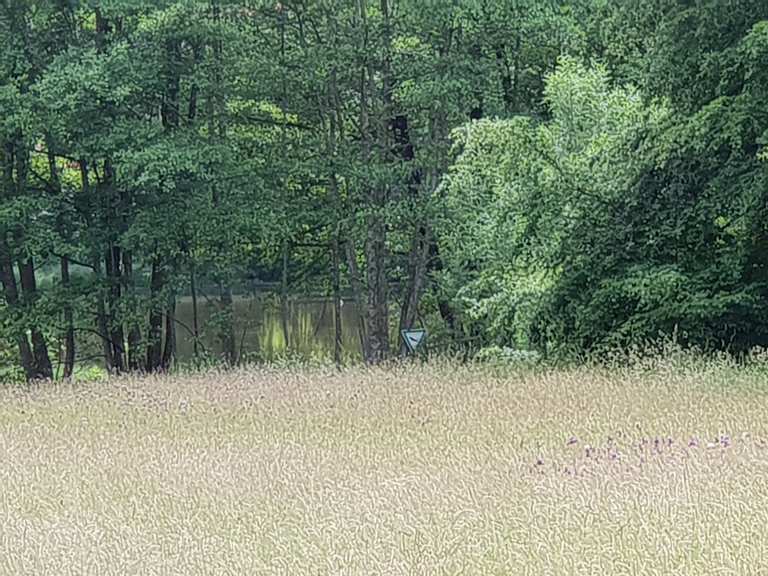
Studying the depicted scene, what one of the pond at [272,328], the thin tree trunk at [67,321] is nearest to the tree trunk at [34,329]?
the thin tree trunk at [67,321]

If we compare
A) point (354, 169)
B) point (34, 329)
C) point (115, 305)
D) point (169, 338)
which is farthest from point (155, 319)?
point (354, 169)

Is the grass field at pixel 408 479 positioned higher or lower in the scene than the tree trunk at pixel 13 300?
higher

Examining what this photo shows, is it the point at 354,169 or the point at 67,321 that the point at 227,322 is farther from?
the point at 354,169

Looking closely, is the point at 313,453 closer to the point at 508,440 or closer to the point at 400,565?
the point at 508,440

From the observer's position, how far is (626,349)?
15.6 m

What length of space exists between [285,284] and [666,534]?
61.8 feet

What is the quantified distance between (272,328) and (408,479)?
21451mm

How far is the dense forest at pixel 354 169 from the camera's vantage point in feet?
53.8

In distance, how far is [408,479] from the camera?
25.3ft

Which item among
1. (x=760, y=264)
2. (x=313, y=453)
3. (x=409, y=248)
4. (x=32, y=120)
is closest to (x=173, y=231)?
(x=32, y=120)

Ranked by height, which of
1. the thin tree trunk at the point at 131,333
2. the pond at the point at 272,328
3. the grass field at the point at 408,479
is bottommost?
the pond at the point at 272,328

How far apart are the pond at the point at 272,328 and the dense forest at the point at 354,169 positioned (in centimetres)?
60

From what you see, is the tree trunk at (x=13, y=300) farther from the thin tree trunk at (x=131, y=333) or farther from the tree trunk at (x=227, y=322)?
the tree trunk at (x=227, y=322)

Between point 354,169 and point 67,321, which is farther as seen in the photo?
point 67,321
